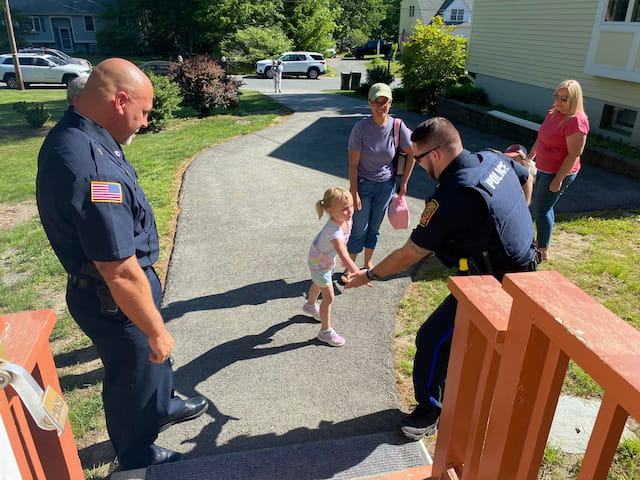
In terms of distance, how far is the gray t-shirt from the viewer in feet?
14.4

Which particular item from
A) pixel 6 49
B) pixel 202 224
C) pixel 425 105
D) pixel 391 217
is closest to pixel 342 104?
pixel 425 105

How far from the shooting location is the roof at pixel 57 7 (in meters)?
41.6

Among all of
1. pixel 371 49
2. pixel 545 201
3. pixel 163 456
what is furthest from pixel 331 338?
pixel 371 49

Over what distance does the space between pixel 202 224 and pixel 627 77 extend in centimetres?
953

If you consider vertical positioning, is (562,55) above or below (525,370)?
above

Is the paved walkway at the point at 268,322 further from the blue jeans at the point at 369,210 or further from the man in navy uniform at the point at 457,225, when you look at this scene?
the man in navy uniform at the point at 457,225

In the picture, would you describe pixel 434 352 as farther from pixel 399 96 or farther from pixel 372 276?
pixel 399 96

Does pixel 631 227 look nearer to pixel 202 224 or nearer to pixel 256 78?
pixel 202 224

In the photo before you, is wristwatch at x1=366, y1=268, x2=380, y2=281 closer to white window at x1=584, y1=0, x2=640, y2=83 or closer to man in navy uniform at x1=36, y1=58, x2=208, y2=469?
man in navy uniform at x1=36, y1=58, x2=208, y2=469

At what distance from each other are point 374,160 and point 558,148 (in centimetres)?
192

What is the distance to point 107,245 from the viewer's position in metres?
2.02

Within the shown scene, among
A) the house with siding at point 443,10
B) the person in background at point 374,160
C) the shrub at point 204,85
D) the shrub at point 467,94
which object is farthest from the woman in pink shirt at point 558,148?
the house with siding at point 443,10

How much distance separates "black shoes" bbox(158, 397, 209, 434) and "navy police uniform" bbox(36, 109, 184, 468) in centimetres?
23

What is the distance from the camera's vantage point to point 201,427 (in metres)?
3.08
